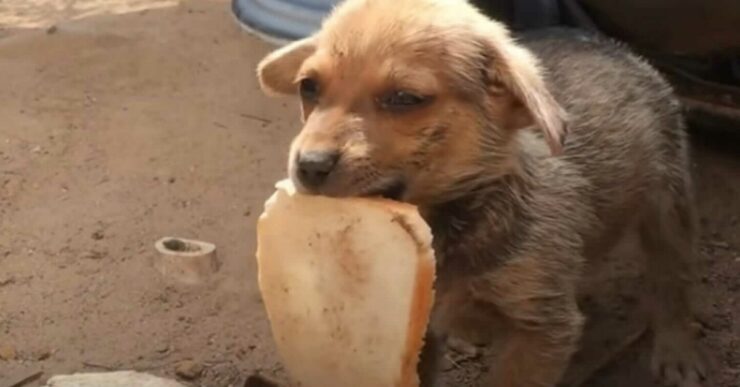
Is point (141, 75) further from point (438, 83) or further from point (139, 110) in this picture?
point (438, 83)

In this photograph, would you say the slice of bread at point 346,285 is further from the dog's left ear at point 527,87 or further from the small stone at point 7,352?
the small stone at point 7,352

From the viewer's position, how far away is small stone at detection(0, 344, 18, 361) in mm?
4215

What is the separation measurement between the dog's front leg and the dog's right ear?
774mm

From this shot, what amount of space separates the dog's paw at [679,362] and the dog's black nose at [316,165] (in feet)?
5.57

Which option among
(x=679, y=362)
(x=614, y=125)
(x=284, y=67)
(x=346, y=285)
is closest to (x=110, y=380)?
(x=346, y=285)

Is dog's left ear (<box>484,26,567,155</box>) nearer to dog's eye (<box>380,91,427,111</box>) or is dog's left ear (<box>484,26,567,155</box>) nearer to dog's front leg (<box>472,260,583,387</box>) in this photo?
dog's eye (<box>380,91,427,111</box>)

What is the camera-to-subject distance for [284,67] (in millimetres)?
3717

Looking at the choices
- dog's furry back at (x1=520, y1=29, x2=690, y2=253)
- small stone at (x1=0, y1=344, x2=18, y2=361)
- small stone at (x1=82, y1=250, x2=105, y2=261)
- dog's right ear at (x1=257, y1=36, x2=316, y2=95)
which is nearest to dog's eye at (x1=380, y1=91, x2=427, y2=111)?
dog's right ear at (x1=257, y1=36, x2=316, y2=95)

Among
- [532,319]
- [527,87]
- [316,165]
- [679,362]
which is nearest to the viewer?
[316,165]

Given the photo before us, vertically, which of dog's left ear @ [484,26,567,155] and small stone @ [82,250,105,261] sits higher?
dog's left ear @ [484,26,567,155]

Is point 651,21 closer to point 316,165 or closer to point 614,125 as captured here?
point 614,125

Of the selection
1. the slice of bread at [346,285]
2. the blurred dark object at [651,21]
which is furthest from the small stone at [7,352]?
the blurred dark object at [651,21]

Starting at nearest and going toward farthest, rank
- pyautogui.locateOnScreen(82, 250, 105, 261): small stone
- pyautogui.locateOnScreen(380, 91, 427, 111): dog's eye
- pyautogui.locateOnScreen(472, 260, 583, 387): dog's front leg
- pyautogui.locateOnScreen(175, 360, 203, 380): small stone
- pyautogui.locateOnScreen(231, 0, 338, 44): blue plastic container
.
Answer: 1. pyautogui.locateOnScreen(380, 91, 427, 111): dog's eye
2. pyautogui.locateOnScreen(472, 260, 583, 387): dog's front leg
3. pyautogui.locateOnScreen(175, 360, 203, 380): small stone
4. pyautogui.locateOnScreen(82, 250, 105, 261): small stone
5. pyautogui.locateOnScreen(231, 0, 338, 44): blue plastic container

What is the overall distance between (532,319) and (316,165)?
0.82 meters
